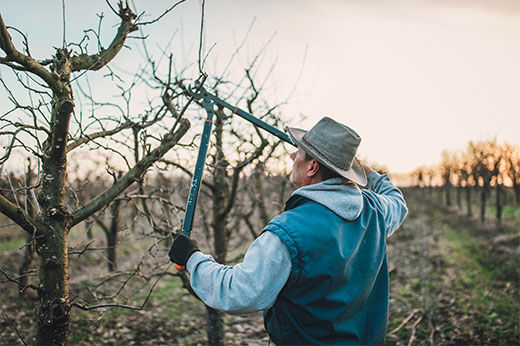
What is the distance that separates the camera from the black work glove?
2.01m

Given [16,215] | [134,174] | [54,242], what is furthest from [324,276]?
[16,215]

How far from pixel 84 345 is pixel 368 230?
18.6ft

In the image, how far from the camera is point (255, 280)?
1.70 m

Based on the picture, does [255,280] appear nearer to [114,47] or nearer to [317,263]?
[317,263]

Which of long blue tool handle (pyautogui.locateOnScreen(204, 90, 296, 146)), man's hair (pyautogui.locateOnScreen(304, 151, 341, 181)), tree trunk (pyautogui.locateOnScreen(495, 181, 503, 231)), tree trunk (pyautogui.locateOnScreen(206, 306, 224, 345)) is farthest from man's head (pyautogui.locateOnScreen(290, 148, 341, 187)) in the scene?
Answer: tree trunk (pyautogui.locateOnScreen(495, 181, 503, 231))

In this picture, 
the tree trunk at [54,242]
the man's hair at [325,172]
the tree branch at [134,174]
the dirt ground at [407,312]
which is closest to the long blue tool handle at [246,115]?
the tree branch at [134,174]

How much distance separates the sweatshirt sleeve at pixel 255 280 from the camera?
5.57ft

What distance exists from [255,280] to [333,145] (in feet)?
2.89

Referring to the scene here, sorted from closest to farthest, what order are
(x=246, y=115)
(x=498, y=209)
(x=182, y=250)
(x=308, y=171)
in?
(x=182, y=250)
(x=308, y=171)
(x=246, y=115)
(x=498, y=209)

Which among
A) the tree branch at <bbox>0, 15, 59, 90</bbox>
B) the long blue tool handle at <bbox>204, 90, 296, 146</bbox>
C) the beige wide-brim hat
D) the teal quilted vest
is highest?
the tree branch at <bbox>0, 15, 59, 90</bbox>

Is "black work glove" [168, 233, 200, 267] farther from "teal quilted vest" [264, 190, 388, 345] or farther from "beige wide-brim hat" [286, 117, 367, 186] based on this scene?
"beige wide-brim hat" [286, 117, 367, 186]

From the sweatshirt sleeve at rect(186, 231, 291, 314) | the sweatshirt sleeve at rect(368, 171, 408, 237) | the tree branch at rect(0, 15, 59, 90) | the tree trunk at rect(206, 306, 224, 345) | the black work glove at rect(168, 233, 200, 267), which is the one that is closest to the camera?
the sweatshirt sleeve at rect(186, 231, 291, 314)

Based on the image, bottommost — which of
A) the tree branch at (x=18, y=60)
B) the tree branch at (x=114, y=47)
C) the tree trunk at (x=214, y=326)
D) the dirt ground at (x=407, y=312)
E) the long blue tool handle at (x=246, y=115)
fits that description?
the dirt ground at (x=407, y=312)

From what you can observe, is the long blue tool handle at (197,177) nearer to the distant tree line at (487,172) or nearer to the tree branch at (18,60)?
the tree branch at (18,60)
